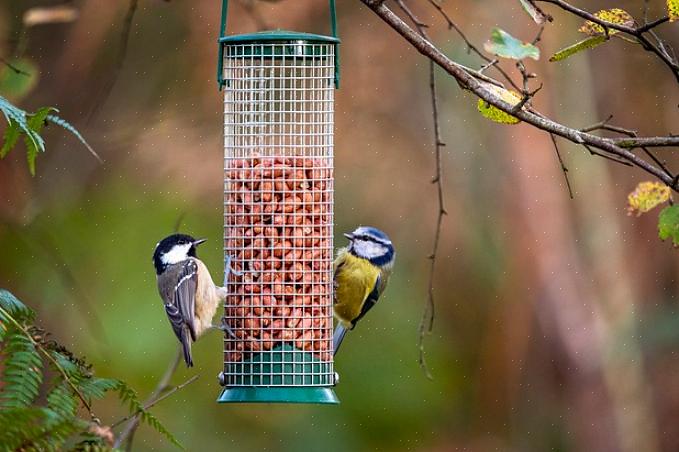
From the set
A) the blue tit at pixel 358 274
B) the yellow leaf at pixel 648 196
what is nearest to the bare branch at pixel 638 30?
the yellow leaf at pixel 648 196

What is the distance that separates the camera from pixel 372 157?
8.88 m

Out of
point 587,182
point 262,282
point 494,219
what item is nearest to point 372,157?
point 494,219

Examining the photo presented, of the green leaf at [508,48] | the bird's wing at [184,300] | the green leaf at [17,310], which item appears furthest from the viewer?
the bird's wing at [184,300]

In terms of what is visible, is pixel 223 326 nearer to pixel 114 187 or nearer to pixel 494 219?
pixel 114 187

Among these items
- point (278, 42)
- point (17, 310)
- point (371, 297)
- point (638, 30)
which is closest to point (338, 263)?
point (371, 297)

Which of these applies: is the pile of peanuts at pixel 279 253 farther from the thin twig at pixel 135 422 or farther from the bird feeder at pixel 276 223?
the thin twig at pixel 135 422

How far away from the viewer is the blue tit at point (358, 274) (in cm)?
563

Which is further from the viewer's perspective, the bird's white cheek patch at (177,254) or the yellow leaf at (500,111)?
the bird's white cheek patch at (177,254)

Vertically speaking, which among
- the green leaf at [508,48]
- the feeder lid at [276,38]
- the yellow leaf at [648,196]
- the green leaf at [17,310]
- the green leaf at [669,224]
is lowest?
the green leaf at [17,310]

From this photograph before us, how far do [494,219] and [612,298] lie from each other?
105 centimetres

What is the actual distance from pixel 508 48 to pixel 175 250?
3166mm

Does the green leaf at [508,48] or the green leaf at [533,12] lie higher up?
the green leaf at [533,12]

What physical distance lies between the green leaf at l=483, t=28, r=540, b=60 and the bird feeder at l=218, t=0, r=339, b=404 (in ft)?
6.90

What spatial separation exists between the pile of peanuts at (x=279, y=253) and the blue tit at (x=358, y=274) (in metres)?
0.51
